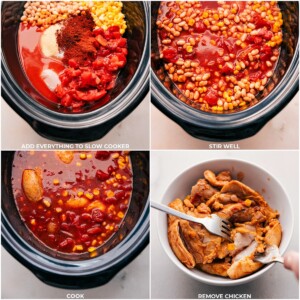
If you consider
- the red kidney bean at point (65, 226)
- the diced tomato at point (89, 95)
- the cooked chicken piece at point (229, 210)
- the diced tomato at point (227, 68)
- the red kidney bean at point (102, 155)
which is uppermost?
the diced tomato at point (227, 68)

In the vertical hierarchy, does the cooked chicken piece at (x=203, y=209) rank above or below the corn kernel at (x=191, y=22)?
below

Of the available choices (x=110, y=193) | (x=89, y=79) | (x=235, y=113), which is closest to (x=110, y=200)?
(x=110, y=193)

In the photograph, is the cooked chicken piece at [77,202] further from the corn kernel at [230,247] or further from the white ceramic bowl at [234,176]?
the corn kernel at [230,247]

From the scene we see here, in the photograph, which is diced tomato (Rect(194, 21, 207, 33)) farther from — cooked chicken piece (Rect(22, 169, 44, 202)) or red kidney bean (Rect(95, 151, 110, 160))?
cooked chicken piece (Rect(22, 169, 44, 202))

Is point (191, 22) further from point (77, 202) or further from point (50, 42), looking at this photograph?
point (77, 202)

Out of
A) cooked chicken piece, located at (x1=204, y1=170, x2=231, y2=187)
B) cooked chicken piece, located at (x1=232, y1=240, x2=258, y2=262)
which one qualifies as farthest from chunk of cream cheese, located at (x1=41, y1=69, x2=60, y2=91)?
cooked chicken piece, located at (x1=232, y1=240, x2=258, y2=262)

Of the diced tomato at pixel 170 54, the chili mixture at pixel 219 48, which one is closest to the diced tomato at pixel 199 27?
the chili mixture at pixel 219 48
